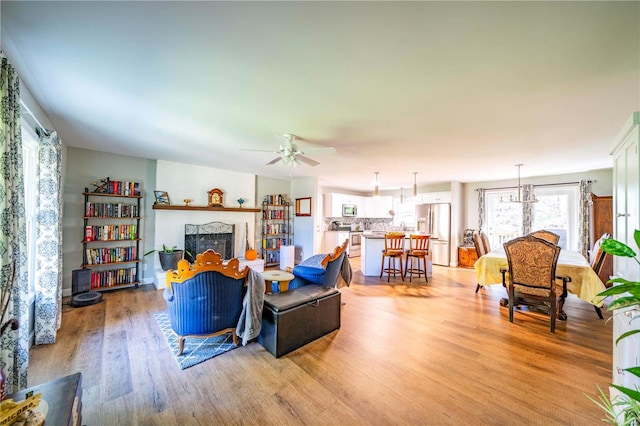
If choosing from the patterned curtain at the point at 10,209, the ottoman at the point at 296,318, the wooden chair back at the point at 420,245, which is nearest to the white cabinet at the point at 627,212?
the ottoman at the point at 296,318

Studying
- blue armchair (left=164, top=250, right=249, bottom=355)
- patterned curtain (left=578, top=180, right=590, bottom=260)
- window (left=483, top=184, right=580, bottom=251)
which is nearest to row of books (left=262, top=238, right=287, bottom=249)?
blue armchair (left=164, top=250, right=249, bottom=355)

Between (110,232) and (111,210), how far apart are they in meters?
0.39

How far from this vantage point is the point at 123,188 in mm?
4594

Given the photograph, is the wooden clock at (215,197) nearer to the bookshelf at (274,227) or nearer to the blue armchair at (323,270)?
the bookshelf at (274,227)

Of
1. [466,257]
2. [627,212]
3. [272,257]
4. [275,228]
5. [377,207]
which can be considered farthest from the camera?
[377,207]

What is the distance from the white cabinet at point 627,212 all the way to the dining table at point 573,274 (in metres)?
1.75

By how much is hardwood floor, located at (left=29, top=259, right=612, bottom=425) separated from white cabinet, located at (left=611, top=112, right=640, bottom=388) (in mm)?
598

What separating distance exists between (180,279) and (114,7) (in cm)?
201

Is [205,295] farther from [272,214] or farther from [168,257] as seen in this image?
[272,214]

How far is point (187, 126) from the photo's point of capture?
3.06 metres

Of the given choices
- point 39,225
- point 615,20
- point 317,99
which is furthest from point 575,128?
point 39,225

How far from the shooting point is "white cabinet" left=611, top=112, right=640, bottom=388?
1.34 m

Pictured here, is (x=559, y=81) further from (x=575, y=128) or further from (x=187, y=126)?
(x=187, y=126)

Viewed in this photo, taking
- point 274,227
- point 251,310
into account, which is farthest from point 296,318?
point 274,227
